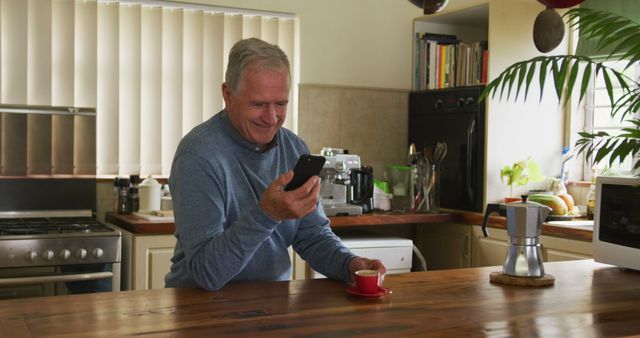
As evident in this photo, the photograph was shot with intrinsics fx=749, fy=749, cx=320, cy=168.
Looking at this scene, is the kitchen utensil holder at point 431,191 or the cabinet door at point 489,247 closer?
the cabinet door at point 489,247

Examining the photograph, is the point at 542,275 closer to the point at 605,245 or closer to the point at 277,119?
the point at 605,245

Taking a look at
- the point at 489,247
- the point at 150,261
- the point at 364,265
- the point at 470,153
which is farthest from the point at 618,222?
the point at 150,261

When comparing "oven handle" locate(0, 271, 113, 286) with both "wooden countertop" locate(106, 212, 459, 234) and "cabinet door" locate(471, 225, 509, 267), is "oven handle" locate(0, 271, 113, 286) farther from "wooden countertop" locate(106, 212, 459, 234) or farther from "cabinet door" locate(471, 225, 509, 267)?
"cabinet door" locate(471, 225, 509, 267)

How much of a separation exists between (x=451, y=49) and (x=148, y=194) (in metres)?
1.99

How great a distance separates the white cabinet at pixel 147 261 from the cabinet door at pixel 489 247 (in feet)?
5.56

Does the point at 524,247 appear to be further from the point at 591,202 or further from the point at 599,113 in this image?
the point at 599,113

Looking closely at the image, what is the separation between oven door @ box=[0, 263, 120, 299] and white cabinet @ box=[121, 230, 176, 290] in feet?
0.25

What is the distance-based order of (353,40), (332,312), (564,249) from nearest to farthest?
(332,312) → (564,249) → (353,40)

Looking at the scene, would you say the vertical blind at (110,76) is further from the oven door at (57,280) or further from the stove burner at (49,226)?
the oven door at (57,280)

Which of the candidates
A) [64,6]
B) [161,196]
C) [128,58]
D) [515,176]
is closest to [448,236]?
[515,176]

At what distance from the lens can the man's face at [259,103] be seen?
1928 mm

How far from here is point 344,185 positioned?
4070 millimetres

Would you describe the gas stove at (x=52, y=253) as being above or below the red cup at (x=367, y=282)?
below

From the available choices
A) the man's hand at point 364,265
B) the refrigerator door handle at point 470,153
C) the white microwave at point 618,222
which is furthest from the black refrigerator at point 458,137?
the man's hand at point 364,265
